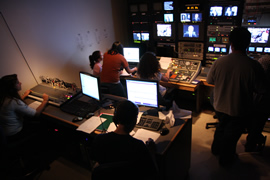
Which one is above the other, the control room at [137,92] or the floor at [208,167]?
the control room at [137,92]

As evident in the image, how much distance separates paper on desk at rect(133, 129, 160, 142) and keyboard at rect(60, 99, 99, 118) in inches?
27.7

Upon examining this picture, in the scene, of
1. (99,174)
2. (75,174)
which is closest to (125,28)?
(75,174)

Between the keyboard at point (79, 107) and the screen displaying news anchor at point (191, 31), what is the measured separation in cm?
199

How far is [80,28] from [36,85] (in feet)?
4.10

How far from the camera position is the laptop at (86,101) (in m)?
2.28

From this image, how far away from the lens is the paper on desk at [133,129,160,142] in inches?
68.9

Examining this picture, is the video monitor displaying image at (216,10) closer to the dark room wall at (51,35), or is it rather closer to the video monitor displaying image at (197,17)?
the video monitor displaying image at (197,17)

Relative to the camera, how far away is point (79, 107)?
2.38m

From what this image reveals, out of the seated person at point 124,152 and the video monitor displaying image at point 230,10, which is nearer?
the seated person at point 124,152

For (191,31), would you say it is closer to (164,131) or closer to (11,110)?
(164,131)

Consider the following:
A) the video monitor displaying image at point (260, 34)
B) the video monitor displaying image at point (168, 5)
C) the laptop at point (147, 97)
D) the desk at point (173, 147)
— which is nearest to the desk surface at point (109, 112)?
the desk at point (173, 147)

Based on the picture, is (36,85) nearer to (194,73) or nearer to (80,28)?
(80,28)

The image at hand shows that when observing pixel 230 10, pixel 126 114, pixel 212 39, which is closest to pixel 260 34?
pixel 230 10

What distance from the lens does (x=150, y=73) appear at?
8.16ft
